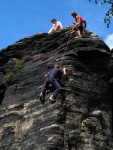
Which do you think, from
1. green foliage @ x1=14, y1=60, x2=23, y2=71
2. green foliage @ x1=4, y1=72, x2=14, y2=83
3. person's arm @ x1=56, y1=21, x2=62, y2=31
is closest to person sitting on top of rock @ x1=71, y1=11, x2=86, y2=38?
person's arm @ x1=56, y1=21, x2=62, y2=31

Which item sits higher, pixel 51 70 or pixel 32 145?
pixel 51 70

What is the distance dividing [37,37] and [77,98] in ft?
28.2

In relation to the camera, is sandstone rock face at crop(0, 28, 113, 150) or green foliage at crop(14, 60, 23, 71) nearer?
sandstone rock face at crop(0, 28, 113, 150)

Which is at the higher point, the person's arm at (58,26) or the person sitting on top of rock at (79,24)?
the person's arm at (58,26)

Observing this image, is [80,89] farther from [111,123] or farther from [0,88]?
[0,88]

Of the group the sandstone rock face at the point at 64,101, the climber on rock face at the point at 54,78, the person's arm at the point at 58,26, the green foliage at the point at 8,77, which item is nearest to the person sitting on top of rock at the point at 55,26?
the person's arm at the point at 58,26

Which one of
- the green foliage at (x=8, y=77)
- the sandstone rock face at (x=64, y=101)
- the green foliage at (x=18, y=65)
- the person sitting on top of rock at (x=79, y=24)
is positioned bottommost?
the sandstone rock face at (x=64, y=101)

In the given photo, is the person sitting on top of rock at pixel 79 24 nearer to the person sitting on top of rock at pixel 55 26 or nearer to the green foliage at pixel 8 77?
the person sitting on top of rock at pixel 55 26

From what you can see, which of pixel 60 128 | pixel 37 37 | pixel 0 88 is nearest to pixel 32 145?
pixel 60 128

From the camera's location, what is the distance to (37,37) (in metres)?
24.5

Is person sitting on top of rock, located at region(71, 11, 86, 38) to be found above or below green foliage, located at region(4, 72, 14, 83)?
above

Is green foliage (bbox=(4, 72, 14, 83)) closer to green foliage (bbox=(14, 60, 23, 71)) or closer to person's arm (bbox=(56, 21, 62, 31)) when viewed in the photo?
green foliage (bbox=(14, 60, 23, 71))

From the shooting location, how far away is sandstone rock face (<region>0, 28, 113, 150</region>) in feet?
51.1

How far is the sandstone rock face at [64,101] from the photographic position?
51.1ft
